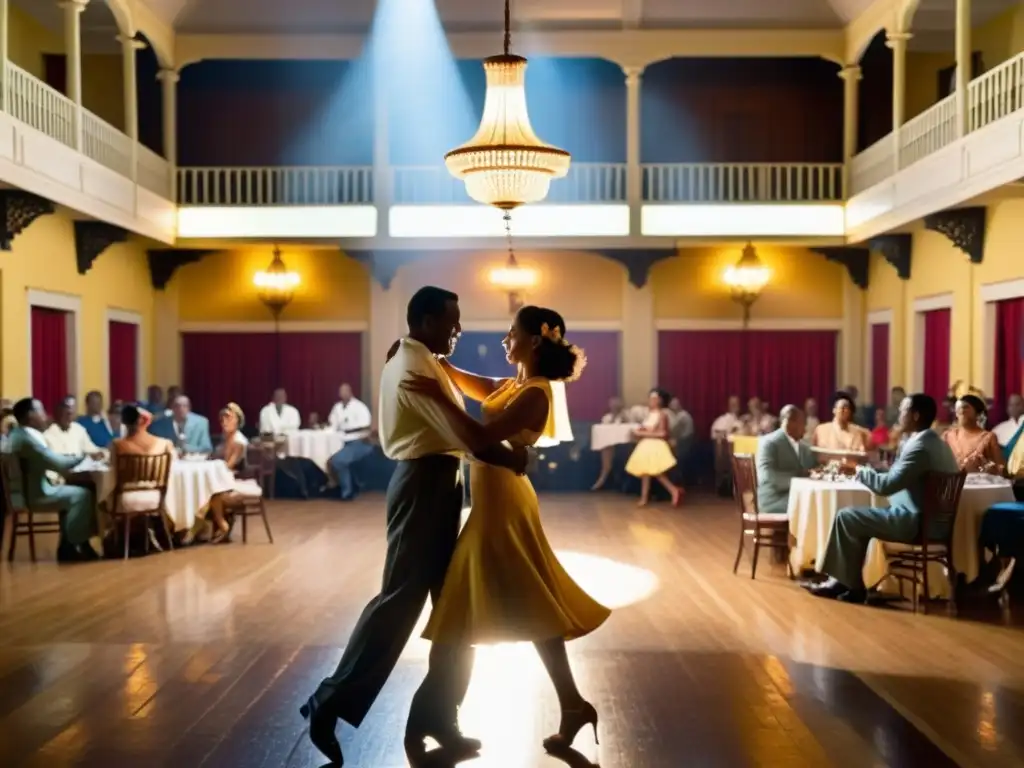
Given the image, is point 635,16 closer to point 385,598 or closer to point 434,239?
point 434,239

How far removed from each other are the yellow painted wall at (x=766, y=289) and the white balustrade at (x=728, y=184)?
1098mm

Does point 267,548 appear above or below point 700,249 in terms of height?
below

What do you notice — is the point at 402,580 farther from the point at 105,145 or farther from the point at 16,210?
the point at 105,145

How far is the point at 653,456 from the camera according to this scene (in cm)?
1227

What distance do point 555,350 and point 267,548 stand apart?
19.4 ft

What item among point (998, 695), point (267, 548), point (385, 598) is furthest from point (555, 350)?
point (267, 548)

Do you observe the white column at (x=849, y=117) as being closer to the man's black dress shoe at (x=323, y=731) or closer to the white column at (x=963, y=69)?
the white column at (x=963, y=69)

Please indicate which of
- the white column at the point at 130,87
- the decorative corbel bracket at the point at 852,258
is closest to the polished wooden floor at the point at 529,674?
the white column at the point at 130,87

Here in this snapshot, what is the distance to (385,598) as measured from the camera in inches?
149

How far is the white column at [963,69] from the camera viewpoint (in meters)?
10.2

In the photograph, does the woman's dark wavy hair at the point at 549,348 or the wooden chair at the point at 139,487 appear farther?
the wooden chair at the point at 139,487

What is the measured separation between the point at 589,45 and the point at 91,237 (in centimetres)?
634

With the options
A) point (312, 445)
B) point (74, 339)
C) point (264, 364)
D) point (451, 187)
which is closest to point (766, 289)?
point (451, 187)

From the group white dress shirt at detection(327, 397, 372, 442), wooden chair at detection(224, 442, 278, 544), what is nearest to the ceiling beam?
white dress shirt at detection(327, 397, 372, 442)
